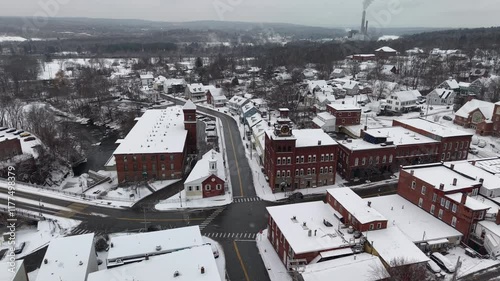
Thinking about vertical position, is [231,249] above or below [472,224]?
below

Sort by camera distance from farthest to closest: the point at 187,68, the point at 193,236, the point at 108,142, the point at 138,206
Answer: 1. the point at 187,68
2. the point at 108,142
3. the point at 138,206
4. the point at 193,236

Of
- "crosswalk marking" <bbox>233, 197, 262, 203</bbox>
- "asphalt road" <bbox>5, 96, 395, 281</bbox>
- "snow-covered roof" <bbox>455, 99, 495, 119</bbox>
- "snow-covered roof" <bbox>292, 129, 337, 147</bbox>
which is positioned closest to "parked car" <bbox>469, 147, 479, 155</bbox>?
"snow-covered roof" <bbox>455, 99, 495, 119</bbox>

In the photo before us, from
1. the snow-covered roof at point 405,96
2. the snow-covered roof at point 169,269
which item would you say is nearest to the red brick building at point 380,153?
the snow-covered roof at point 169,269

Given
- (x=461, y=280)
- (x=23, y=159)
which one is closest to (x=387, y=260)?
(x=461, y=280)

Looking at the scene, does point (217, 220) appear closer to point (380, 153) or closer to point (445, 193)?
point (445, 193)

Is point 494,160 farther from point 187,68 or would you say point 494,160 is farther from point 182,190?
point 187,68

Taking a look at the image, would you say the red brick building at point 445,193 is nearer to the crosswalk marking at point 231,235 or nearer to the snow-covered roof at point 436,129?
the snow-covered roof at point 436,129

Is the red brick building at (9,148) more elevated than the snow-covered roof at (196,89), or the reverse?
the snow-covered roof at (196,89)
